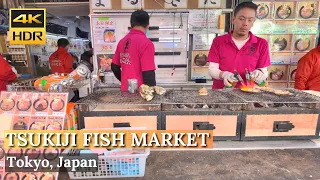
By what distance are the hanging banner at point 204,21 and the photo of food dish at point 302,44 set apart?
3.65ft

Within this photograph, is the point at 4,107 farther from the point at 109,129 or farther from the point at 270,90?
the point at 270,90

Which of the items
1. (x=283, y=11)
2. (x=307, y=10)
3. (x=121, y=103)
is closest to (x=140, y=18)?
(x=121, y=103)

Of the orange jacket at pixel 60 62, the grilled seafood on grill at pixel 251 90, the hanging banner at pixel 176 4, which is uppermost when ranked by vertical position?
the hanging banner at pixel 176 4

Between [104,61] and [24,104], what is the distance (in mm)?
2361

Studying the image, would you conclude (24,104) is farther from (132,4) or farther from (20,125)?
(132,4)

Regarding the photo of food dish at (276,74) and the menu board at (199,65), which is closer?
the photo of food dish at (276,74)

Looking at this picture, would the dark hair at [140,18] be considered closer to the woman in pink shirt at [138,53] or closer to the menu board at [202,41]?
the woman in pink shirt at [138,53]

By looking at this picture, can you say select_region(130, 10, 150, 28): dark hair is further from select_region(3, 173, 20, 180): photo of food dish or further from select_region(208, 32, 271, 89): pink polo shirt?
select_region(3, 173, 20, 180): photo of food dish

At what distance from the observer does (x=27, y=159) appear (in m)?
1.02

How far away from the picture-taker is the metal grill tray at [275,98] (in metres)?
1.31

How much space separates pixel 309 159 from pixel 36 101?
1.42 meters

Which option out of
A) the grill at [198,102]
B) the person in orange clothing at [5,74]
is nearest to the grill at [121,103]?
the grill at [198,102]

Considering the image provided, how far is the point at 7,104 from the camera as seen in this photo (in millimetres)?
1103

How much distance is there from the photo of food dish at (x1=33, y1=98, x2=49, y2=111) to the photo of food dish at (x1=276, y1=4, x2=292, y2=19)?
312cm
